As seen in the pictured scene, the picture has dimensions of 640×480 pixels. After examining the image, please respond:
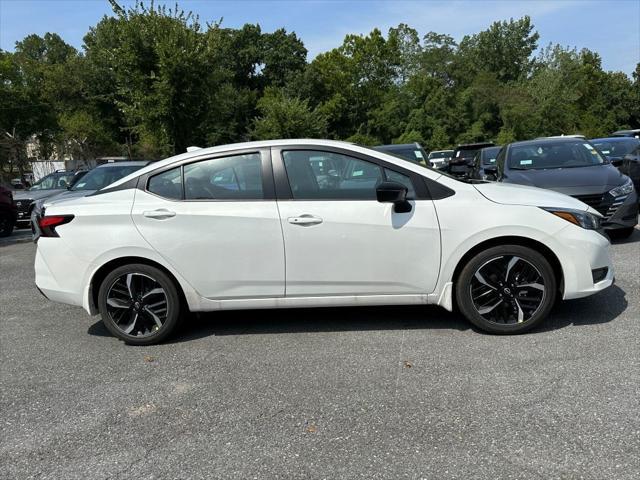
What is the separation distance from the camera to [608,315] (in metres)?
4.58

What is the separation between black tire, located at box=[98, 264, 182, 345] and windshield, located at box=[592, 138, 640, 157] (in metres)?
12.3

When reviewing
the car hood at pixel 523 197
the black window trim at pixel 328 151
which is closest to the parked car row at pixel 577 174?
the car hood at pixel 523 197

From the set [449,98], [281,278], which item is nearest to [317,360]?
[281,278]

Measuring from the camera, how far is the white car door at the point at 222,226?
4301mm

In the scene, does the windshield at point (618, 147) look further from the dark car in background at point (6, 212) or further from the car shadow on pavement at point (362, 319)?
the dark car in background at point (6, 212)

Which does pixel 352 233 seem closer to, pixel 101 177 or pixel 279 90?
pixel 101 177

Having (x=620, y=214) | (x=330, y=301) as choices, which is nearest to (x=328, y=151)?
(x=330, y=301)

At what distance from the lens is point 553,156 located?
834 cm

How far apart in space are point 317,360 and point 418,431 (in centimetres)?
121

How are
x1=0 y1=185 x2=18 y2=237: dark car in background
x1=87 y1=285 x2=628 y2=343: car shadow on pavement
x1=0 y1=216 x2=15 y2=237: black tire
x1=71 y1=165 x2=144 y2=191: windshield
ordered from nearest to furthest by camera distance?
x1=87 y1=285 x2=628 y2=343: car shadow on pavement → x1=71 y1=165 x2=144 y2=191: windshield → x1=0 y1=185 x2=18 y2=237: dark car in background → x1=0 y1=216 x2=15 y2=237: black tire

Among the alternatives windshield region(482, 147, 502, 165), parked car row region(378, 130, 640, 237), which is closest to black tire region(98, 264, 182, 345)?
parked car row region(378, 130, 640, 237)

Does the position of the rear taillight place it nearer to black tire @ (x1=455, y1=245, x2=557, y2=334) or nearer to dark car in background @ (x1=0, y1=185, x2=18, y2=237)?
black tire @ (x1=455, y1=245, x2=557, y2=334)

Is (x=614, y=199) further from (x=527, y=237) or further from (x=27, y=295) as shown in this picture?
(x=27, y=295)

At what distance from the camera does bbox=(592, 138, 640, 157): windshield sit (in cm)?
1323
